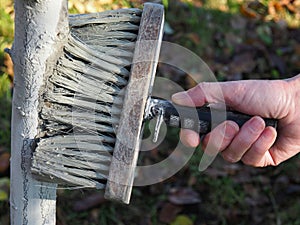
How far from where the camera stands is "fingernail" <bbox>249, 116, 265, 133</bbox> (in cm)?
138

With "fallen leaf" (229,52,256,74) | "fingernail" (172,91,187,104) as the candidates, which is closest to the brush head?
"fingernail" (172,91,187,104)

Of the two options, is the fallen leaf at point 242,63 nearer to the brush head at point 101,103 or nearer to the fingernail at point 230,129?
the fingernail at point 230,129

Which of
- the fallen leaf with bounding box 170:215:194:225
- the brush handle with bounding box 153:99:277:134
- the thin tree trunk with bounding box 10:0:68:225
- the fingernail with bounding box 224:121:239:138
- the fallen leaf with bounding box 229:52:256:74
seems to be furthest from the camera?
the fallen leaf with bounding box 229:52:256:74

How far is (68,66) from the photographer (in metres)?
1.25

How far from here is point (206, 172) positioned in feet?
7.53

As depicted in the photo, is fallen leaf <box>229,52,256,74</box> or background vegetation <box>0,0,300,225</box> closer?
background vegetation <box>0,0,300,225</box>

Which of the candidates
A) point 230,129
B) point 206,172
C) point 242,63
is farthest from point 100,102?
point 242,63

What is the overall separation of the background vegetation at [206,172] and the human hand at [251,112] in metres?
0.63

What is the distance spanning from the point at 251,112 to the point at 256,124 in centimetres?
13

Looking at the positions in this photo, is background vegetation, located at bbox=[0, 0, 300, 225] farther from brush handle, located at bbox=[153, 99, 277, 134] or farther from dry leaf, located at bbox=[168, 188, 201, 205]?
brush handle, located at bbox=[153, 99, 277, 134]

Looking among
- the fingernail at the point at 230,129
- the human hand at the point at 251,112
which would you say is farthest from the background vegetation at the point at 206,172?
the fingernail at the point at 230,129

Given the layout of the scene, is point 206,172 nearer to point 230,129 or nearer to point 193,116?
point 230,129

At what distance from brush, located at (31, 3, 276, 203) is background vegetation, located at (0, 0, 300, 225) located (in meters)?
0.85

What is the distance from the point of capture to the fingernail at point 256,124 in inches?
54.5
